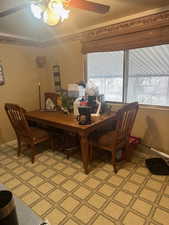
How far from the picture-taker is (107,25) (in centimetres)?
264

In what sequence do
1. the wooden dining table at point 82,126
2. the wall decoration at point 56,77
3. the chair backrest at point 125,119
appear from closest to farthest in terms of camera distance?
the chair backrest at point 125,119
the wooden dining table at point 82,126
the wall decoration at point 56,77

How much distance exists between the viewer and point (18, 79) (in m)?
3.35

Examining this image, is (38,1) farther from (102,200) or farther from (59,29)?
(102,200)

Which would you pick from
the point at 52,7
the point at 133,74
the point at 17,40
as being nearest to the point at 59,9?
the point at 52,7

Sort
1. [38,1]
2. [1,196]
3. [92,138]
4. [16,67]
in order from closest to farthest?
1. [1,196]
2. [38,1]
3. [92,138]
4. [16,67]

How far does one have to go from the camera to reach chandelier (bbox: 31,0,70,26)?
1294 millimetres

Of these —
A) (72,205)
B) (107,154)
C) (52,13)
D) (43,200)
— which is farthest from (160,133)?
(52,13)

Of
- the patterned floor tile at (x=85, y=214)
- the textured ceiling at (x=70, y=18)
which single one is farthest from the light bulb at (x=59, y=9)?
the patterned floor tile at (x=85, y=214)

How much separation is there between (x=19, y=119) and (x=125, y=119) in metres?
1.56

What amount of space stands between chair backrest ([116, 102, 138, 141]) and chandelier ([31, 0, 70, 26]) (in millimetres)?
1182

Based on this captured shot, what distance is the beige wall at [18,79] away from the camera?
3.13 metres

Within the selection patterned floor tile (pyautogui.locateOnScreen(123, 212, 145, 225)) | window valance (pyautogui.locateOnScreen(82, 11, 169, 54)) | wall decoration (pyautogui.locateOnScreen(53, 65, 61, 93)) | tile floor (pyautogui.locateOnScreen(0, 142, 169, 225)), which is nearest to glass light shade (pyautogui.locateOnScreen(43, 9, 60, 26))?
window valance (pyautogui.locateOnScreen(82, 11, 169, 54))

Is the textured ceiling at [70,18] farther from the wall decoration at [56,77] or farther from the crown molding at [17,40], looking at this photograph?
the wall decoration at [56,77]

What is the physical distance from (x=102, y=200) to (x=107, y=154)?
3.34 feet
